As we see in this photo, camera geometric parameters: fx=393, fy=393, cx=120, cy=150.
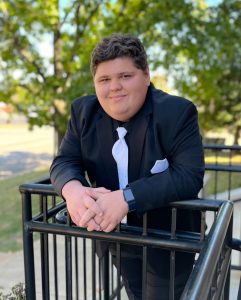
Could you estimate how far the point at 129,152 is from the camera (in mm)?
1548

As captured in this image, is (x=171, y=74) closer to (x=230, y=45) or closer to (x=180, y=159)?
(x=230, y=45)

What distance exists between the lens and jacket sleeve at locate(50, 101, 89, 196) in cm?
159

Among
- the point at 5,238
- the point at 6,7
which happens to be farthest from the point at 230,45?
the point at 5,238

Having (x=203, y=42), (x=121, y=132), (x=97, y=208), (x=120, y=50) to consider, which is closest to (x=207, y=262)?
(x=97, y=208)

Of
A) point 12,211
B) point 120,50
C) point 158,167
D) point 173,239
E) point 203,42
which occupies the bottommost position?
point 12,211

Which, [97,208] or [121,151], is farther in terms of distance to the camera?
[121,151]

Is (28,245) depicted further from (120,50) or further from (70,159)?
(120,50)

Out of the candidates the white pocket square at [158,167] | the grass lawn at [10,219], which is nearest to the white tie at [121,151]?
the white pocket square at [158,167]

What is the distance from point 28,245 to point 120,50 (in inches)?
34.6

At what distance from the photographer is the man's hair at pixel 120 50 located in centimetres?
143

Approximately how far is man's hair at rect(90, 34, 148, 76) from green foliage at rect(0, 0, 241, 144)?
254 inches

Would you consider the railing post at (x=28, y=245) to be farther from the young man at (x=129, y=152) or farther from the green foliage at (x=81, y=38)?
the green foliage at (x=81, y=38)

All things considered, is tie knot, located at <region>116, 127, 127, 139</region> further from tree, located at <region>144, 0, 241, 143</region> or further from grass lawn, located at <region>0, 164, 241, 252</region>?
tree, located at <region>144, 0, 241, 143</region>

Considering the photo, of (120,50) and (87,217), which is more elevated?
(120,50)
